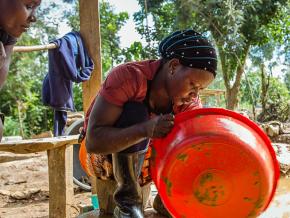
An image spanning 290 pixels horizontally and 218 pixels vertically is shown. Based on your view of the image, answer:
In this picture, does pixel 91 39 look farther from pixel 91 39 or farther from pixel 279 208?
pixel 279 208

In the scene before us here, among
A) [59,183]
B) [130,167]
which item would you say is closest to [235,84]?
[59,183]

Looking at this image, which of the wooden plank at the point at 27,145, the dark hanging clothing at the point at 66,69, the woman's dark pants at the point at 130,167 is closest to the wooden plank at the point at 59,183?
the wooden plank at the point at 27,145

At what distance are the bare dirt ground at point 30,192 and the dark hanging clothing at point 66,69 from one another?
2.90 ft

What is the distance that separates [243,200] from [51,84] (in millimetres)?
2335

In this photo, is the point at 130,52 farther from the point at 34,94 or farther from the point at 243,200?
the point at 243,200

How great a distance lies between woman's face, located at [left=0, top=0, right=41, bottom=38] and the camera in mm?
1206

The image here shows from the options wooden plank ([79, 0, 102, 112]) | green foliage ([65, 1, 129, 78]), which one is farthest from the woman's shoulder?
green foliage ([65, 1, 129, 78])

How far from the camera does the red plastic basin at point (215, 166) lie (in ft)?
4.38

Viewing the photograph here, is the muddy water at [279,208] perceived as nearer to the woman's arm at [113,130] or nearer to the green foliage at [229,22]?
the woman's arm at [113,130]

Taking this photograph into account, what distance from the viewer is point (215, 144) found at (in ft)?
4.37

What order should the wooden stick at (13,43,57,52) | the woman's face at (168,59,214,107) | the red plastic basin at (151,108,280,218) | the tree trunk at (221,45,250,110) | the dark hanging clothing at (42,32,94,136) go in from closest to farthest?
the red plastic basin at (151,108,280,218) < the woman's face at (168,59,214,107) < the wooden stick at (13,43,57,52) < the dark hanging clothing at (42,32,94,136) < the tree trunk at (221,45,250,110)

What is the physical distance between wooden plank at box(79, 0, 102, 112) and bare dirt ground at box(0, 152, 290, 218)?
0.96 metres

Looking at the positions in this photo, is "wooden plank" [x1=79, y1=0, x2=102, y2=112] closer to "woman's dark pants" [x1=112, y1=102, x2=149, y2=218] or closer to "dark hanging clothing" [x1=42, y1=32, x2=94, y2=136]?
"dark hanging clothing" [x1=42, y1=32, x2=94, y2=136]

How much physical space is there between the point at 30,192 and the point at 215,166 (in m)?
3.36
